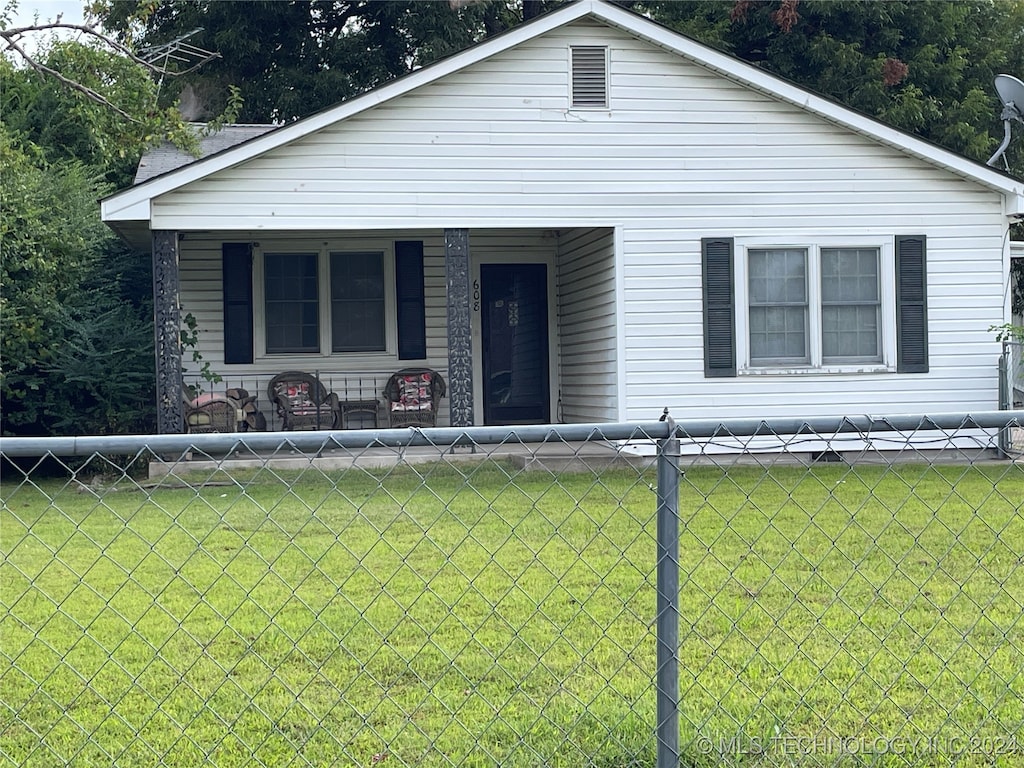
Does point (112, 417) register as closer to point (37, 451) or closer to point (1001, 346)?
point (1001, 346)

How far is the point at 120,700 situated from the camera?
15.4ft

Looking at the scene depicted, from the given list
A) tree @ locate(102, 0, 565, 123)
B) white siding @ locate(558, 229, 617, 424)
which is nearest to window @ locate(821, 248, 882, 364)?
white siding @ locate(558, 229, 617, 424)

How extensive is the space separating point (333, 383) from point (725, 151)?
5610mm

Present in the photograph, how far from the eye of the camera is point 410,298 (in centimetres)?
1501

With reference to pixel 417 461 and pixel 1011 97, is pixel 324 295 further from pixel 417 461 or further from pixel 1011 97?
pixel 1011 97

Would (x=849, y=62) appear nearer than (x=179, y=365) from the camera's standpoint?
No

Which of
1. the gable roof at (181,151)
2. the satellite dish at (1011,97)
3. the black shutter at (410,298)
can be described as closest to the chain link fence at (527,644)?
the gable roof at (181,151)

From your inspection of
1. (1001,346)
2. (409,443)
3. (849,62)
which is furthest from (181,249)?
(849,62)

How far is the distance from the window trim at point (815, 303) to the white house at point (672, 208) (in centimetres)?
2

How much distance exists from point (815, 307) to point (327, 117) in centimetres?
593

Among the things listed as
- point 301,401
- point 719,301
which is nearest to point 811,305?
point 719,301

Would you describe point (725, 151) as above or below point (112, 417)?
above

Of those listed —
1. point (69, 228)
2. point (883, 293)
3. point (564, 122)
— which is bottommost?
point (883, 293)

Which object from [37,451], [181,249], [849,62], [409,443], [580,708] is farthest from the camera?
[849,62]
